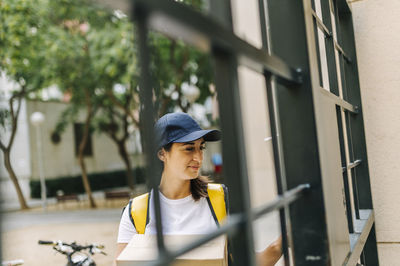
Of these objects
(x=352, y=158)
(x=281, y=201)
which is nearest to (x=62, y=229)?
(x=352, y=158)

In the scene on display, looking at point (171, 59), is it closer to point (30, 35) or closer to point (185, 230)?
point (30, 35)

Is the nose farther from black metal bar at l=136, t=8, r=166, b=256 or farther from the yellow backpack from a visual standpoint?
black metal bar at l=136, t=8, r=166, b=256

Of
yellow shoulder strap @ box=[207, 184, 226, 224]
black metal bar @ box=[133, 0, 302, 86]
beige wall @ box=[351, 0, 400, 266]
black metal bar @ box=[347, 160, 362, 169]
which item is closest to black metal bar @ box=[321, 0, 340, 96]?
black metal bar @ box=[347, 160, 362, 169]

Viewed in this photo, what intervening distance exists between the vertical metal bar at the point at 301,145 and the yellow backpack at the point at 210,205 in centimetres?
59

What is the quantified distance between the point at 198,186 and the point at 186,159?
0.14 m

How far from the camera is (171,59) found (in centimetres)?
1183

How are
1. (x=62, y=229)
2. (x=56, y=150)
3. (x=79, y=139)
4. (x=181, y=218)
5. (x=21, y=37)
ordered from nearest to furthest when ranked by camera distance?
(x=181, y=218) < (x=21, y=37) < (x=62, y=229) < (x=56, y=150) < (x=79, y=139)

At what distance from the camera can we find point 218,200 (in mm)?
2004

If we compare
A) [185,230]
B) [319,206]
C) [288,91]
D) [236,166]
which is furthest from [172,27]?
[185,230]

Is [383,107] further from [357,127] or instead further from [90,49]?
[90,49]

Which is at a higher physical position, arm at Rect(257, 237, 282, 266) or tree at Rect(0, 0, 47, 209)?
tree at Rect(0, 0, 47, 209)

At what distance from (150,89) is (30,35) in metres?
11.4

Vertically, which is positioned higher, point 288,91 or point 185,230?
point 288,91

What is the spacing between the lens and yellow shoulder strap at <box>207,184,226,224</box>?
1.97 meters
